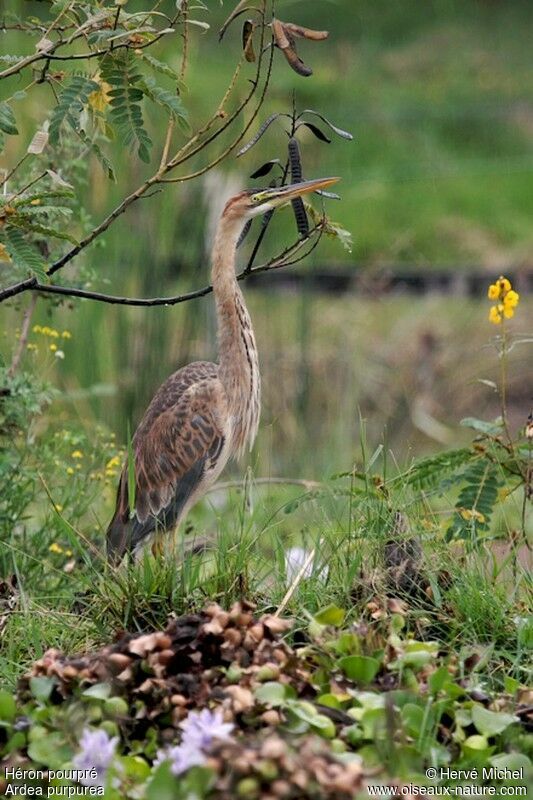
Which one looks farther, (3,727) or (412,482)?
(412,482)

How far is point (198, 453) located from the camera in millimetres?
5164

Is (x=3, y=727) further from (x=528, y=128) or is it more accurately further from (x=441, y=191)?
(x=528, y=128)

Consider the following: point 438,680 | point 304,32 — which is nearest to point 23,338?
point 304,32

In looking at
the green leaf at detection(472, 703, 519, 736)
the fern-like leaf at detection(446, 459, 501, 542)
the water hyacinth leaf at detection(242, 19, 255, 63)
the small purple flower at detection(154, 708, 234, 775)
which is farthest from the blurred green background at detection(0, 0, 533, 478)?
the small purple flower at detection(154, 708, 234, 775)

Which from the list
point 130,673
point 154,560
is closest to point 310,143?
point 154,560

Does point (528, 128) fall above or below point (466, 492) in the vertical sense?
above

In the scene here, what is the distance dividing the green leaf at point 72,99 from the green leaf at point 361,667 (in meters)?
1.30

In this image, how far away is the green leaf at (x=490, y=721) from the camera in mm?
A: 3150

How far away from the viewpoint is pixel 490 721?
10.4ft

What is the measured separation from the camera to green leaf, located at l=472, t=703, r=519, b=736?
3.15 metres

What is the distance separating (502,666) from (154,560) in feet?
2.86

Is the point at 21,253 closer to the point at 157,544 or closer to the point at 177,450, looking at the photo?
the point at 157,544

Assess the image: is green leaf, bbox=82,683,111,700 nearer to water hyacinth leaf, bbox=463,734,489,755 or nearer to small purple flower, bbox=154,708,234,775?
small purple flower, bbox=154,708,234,775

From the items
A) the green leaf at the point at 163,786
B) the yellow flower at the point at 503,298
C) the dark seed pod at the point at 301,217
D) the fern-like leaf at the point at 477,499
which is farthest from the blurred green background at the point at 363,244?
the green leaf at the point at 163,786
